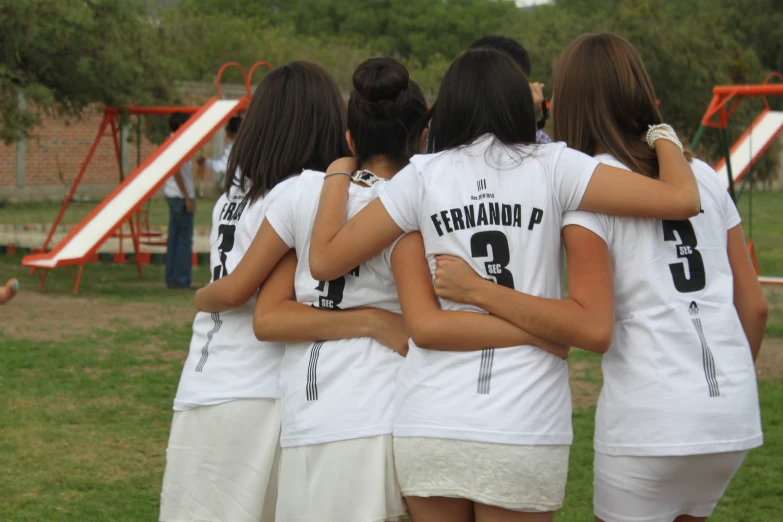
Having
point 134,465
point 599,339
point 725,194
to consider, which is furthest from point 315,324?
point 134,465

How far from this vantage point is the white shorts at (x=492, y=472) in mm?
2234

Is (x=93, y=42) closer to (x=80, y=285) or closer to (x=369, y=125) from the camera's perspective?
(x=80, y=285)

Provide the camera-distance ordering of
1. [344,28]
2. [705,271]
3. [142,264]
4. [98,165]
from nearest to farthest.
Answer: [705,271] < [142,264] < [98,165] < [344,28]

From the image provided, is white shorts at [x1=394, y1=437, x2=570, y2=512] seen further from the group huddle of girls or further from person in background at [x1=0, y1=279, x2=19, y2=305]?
person in background at [x1=0, y1=279, x2=19, y2=305]

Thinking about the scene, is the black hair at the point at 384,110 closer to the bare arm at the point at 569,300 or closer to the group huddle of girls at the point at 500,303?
the group huddle of girls at the point at 500,303

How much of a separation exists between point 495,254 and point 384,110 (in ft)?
1.67

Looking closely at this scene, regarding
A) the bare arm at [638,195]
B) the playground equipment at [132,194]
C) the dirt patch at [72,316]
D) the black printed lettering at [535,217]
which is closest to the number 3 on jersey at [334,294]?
the black printed lettering at [535,217]

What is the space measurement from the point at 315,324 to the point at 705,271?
0.97 m

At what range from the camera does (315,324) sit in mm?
2582

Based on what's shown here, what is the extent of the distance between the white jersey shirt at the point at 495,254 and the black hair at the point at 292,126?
562 mm

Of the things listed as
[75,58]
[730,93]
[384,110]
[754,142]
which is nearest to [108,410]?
[384,110]

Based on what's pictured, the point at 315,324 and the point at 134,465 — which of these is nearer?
the point at 315,324

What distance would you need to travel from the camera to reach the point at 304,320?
260cm

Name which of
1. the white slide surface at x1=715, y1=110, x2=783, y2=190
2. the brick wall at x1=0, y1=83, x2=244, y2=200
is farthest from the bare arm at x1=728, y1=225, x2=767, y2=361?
the brick wall at x1=0, y1=83, x2=244, y2=200
